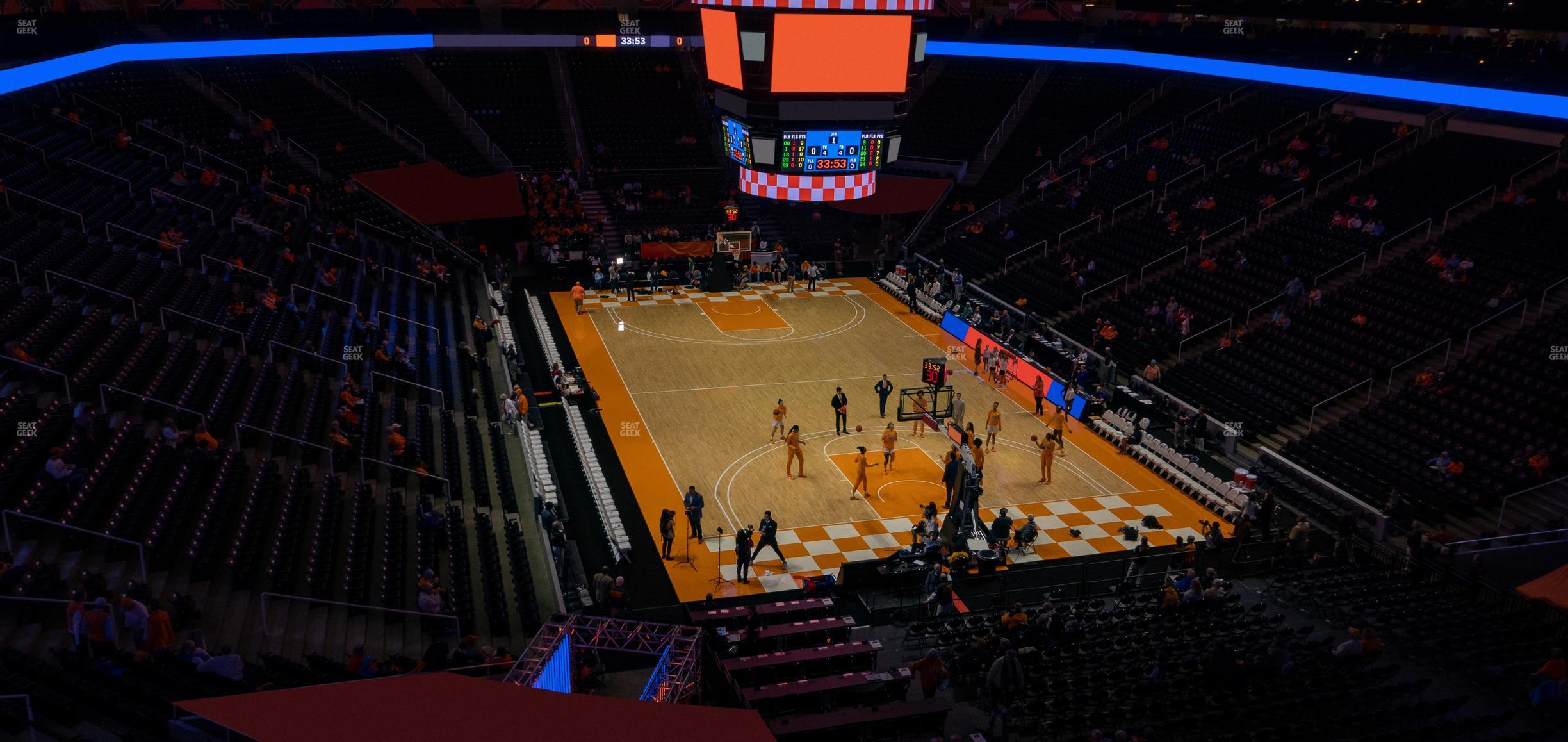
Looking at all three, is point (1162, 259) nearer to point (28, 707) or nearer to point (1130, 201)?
point (1130, 201)

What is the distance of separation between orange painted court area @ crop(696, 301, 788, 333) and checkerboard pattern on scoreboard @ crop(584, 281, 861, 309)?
52 cm

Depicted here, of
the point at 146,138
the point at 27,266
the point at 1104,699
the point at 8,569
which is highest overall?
the point at 146,138

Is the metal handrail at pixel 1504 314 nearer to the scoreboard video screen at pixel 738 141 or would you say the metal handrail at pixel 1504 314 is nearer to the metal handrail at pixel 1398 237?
the metal handrail at pixel 1398 237

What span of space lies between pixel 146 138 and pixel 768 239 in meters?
20.5

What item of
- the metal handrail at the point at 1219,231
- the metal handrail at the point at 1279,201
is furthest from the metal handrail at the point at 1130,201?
the metal handrail at the point at 1279,201

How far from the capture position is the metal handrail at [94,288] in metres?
19.8

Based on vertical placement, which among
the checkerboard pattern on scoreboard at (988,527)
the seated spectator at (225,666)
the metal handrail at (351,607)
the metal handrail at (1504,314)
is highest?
the metal handrail at (1504,314)

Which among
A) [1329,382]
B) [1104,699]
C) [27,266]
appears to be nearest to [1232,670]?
[1104,699]

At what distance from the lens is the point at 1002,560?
64.6 feet

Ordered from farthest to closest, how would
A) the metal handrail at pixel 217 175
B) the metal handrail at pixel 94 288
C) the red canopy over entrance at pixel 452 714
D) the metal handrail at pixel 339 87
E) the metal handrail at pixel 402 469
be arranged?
the metal handrail at pixel 339 87
the metal handrail at pixel 217 175
the metal handrail at pixel 94 288
the metal handrail at pixel 402 469
the red canopy over entrance at pixel 452 714

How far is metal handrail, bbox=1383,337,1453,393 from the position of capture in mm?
24391

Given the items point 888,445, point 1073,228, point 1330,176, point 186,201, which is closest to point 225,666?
point 888,445

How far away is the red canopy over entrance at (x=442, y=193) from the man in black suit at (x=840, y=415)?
1790 cm

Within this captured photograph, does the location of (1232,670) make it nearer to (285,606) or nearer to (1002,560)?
(1002,560)
